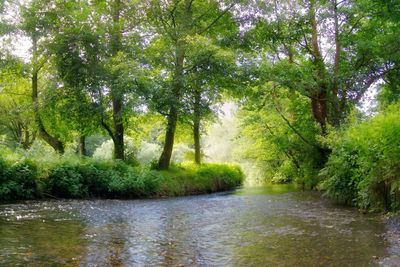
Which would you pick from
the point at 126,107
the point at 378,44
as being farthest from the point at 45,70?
the point at 378,44

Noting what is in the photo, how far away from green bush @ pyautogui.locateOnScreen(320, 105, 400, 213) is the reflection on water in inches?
30.6

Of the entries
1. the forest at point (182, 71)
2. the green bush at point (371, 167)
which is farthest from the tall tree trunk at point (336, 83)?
the green bush at point (371, 167)

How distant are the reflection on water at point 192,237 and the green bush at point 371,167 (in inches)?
30.6

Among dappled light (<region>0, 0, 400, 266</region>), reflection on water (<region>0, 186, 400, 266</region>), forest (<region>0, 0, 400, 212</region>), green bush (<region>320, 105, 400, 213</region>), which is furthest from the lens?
forest (<region>0, 0, 400, 212</region>)

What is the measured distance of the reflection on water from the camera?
234 inches

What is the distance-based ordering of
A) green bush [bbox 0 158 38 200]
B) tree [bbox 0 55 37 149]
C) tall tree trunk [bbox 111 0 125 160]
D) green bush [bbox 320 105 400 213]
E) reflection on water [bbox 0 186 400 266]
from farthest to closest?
1. tree [bbox 0 55 37 149]
2. tall tree trunk [bbox 111 0 125 160]
3. green bush [bbox 0 158 38 200]
4. green bush [bbox 320 105 400 213]
5. reflection on water [bbox 0 186 400 266]

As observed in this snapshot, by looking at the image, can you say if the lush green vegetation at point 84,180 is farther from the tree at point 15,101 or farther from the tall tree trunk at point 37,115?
the tall tree trunk at point 37,115

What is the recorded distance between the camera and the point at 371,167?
34.4ft

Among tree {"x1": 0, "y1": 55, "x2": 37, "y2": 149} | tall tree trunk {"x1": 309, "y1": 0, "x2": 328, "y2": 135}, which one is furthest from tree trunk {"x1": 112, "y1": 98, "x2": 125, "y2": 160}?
tall tree trunk {"x1": 309, "y1": 0, "x2": 328, "y2": 135}

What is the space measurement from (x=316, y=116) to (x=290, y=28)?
501 cm

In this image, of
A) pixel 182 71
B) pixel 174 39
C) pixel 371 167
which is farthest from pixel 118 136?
pixel 371 167

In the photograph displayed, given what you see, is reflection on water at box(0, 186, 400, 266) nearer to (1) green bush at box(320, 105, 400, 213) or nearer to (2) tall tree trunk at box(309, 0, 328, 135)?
(1) green bush at box(320, 105, 400, 213)

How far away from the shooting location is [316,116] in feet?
69.8

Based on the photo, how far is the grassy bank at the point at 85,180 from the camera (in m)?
13.5
